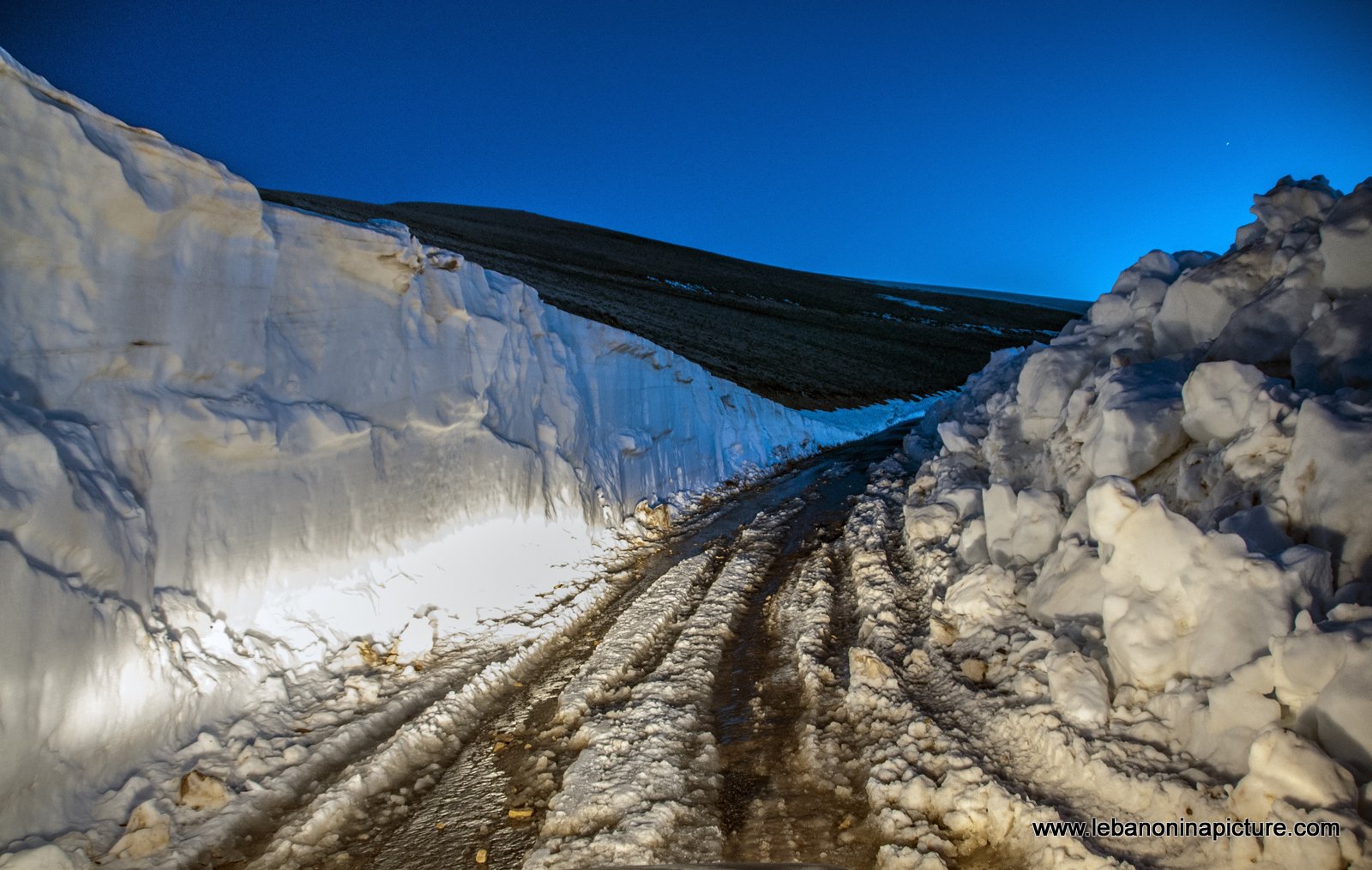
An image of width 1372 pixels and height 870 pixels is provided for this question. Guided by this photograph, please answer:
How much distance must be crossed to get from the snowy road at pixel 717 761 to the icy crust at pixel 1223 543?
0.32 metres

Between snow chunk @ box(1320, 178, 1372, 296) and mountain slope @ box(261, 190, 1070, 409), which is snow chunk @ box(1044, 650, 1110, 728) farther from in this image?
mountain slope @ box(261, 190, 1070, 409)

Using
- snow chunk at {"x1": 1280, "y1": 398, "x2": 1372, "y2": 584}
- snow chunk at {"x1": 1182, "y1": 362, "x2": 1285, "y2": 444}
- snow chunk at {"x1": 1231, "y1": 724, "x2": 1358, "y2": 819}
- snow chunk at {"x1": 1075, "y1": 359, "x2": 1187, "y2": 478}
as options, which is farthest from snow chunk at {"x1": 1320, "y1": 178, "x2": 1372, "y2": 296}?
snow chunk at {"x1": 1231, "y1": 724, "x2": 1358, "y2": 819}

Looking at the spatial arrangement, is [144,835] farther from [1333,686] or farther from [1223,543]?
[1223,543]

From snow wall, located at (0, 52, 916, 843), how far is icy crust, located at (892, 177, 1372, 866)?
500cm

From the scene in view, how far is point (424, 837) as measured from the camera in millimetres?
4039

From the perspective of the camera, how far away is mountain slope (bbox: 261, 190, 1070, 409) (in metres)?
29.5

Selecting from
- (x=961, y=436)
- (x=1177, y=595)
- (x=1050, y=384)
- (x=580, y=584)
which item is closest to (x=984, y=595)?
(x=1177, y=595)

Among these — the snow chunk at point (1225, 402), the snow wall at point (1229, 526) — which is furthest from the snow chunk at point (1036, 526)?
the snow chunk at point (1225, 402)

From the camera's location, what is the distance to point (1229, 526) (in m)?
4.08

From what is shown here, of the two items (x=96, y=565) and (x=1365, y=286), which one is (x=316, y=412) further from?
(x=1365, y=286)

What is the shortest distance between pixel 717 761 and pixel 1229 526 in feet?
10.8

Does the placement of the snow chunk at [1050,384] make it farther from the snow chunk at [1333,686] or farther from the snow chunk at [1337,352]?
the snow chunk at [1333,686]

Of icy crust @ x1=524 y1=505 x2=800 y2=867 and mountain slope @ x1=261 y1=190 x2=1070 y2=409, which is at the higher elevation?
mountain slope @ x1=261 y1=190 x2=1070 y2=409

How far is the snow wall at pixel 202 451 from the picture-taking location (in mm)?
4371
